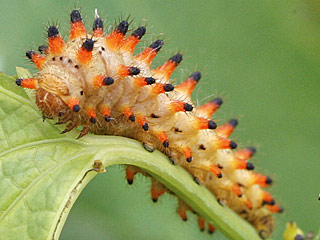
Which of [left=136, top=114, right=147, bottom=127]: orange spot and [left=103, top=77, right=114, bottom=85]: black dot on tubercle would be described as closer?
[left=103, top=77, right=114, bottom=85]: black dot on tubercle

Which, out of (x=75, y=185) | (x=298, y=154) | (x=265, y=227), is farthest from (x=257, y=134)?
(x=75, y=185)

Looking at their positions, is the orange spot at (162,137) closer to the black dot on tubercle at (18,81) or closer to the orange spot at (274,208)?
the black dot on tubercle at (18,81)

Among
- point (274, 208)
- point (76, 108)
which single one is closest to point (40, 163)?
point (76, 108)

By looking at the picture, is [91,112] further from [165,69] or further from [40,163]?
[165,69]

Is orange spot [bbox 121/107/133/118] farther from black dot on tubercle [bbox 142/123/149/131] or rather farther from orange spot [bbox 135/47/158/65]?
orange spot [bbox 135/47/158/65]

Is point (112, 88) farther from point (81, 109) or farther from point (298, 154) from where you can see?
point (298, 154)

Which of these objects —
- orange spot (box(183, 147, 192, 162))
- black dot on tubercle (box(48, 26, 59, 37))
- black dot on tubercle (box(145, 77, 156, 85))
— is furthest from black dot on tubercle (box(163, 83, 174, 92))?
black dot on tubercle (box(48, 26, 59, 37))

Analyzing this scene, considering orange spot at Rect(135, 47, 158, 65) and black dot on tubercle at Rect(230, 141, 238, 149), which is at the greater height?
orange spot at Rect(135, 47, 158, 65)
